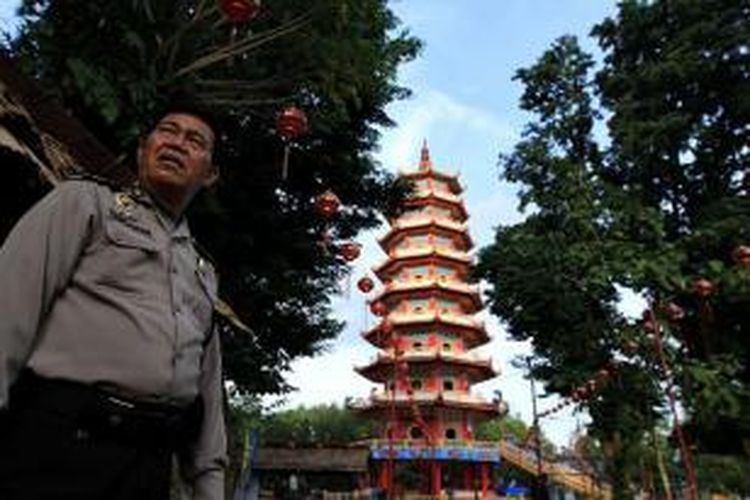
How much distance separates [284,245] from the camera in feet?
43.4

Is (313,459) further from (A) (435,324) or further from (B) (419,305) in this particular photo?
(B) (419,305)

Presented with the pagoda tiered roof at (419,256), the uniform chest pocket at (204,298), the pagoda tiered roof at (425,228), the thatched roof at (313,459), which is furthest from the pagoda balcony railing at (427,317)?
the uniform chest pocket at (204,298)

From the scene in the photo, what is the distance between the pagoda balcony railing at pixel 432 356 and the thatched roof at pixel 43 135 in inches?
1374

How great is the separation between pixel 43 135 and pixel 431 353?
123ft

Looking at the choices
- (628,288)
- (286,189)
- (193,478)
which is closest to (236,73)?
(286,189)

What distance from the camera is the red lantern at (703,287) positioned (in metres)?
16.9

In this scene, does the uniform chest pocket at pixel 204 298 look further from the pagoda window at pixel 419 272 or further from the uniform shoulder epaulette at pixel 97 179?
the pagoda window at pixel 419 272

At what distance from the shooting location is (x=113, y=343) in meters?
2.02

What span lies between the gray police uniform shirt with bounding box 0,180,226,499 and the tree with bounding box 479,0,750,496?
15.6 metres

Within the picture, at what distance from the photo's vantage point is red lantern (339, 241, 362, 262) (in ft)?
46.4

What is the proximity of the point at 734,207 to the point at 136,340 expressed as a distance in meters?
18.9

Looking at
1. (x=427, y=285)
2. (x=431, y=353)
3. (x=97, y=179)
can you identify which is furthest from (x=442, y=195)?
(x=97, y=179)

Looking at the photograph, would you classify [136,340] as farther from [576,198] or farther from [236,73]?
[576,198]

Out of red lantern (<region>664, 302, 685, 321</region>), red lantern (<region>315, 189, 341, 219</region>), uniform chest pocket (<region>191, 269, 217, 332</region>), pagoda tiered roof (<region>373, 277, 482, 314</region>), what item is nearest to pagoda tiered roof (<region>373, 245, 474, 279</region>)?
pagoda tiered roof (<region>373, 277, 482, 314</region>)
